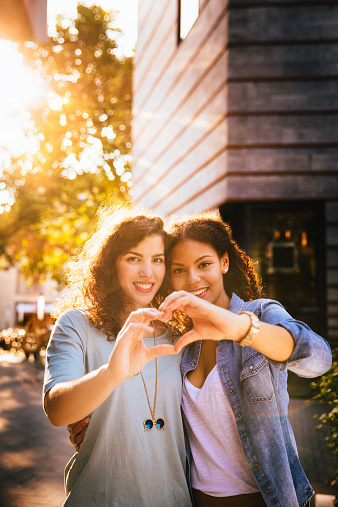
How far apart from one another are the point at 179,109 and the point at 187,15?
1436 mm

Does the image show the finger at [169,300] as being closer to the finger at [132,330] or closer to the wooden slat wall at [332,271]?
the finger at [132,330]

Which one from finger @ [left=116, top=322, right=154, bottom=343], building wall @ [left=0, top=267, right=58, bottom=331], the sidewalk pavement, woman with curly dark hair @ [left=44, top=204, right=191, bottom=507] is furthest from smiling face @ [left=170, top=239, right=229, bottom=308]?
building wall @ [left=0, top=267, right=58, bottom=331]

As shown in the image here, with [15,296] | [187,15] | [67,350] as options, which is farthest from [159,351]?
[15,296]

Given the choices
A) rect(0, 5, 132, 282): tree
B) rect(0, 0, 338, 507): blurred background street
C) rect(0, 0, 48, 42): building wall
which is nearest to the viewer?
rect(0, 0, 48, 42): building wall

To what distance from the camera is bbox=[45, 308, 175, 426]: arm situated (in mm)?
1545

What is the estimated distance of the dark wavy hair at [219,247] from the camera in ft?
8.04

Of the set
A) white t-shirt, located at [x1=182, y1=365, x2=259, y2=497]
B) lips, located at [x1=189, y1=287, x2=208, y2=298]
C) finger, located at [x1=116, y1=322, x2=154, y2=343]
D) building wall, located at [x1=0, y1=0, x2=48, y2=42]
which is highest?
building wall, located at [x1=0, y1=0, x2=48, y2=42]

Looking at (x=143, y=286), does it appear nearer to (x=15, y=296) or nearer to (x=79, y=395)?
(x=79, y=395)

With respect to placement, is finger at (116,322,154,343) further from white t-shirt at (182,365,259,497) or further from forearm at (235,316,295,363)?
white t-shirt at (182,365,259,497)

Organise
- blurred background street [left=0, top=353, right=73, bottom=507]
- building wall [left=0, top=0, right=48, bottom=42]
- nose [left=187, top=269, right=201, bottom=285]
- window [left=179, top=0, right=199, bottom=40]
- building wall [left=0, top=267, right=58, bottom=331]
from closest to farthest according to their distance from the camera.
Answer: nose [left=187, top=269, right=201, bottom=285] → building wall [left=0, top=0, right=48, bottom=42] → blurred background street [left=0, top=353, right=73, bottom=507] → window [left=179, top=0, right=199, bottom=40] → building wall [left=0, top=267, right=58, bottom=331]

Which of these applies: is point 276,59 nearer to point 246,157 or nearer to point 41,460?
point 246,157

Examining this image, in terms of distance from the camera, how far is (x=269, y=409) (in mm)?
2045

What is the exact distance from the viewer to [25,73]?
1548cm

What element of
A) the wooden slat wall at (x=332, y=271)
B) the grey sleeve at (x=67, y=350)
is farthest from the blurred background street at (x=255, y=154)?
the grey sleeve at (x=67, y=350)
